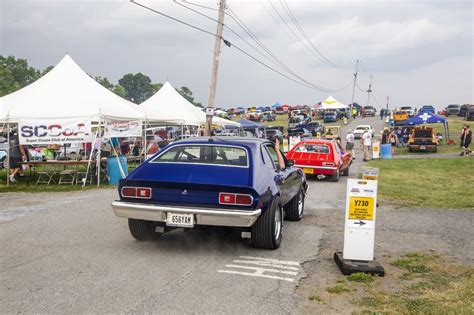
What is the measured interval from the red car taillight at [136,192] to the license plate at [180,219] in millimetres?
393

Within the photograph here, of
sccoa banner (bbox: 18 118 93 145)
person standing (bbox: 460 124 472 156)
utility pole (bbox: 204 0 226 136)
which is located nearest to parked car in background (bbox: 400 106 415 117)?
person standing (bbox: 460 124 472 156)

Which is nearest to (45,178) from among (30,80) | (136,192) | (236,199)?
(136,192)

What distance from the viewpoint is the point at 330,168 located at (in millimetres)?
14844

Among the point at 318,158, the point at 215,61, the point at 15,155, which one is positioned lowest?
the point at 15,155

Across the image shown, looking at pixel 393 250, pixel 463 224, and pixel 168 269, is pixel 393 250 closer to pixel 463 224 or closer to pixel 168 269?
pixel 463 224

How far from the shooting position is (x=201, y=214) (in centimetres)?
530

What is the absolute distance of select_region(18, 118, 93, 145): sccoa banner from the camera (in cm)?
1301

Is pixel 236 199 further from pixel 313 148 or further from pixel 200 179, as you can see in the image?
pixel 313 148

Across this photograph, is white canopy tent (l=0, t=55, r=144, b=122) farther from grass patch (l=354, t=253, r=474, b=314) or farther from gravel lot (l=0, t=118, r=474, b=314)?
grass patch (l=354, t=253, r=474, b=314)

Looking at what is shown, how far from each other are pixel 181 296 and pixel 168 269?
0.89 metres

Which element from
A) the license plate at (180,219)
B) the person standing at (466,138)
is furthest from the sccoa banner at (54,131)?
the person standing at (466,138)

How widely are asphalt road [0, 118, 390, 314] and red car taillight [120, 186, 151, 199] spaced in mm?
749

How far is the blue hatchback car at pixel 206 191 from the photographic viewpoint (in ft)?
17.4

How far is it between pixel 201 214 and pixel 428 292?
103 inches
